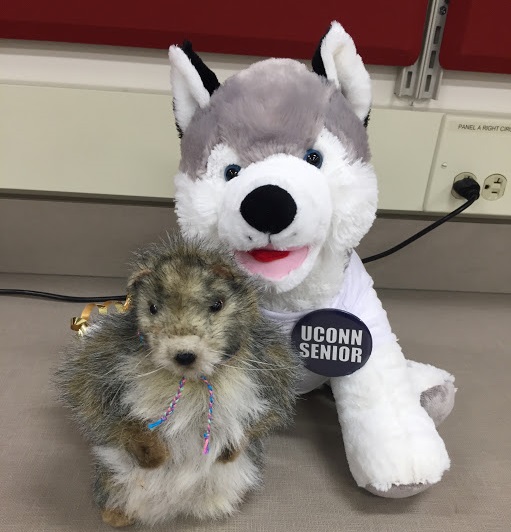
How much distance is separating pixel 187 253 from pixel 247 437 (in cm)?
13

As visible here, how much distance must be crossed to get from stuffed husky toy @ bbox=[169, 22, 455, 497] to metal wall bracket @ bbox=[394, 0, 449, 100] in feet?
0.83

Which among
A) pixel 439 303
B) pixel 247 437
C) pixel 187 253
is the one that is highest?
pixel 187 253

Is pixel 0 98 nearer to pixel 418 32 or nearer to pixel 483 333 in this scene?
pixel 418 32

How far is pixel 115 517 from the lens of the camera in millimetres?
385

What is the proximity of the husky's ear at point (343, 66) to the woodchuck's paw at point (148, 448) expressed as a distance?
0.28 m

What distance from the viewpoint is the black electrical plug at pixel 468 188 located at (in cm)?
64

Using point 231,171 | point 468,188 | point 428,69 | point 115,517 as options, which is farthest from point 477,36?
point 115,517

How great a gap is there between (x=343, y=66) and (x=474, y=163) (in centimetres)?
32

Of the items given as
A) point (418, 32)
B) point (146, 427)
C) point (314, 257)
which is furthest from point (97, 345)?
point (418, 32)

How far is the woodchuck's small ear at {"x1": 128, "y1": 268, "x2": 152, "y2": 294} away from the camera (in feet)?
1.11

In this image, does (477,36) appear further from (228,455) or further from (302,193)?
(228,455)

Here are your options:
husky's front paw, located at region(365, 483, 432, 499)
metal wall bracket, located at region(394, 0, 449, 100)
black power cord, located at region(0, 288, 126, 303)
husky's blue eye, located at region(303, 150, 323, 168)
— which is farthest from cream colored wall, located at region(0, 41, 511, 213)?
husky's front paw, located at region(365, 483, 432, 499)

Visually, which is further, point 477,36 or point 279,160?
point 477,36

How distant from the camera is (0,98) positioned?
0.61m
